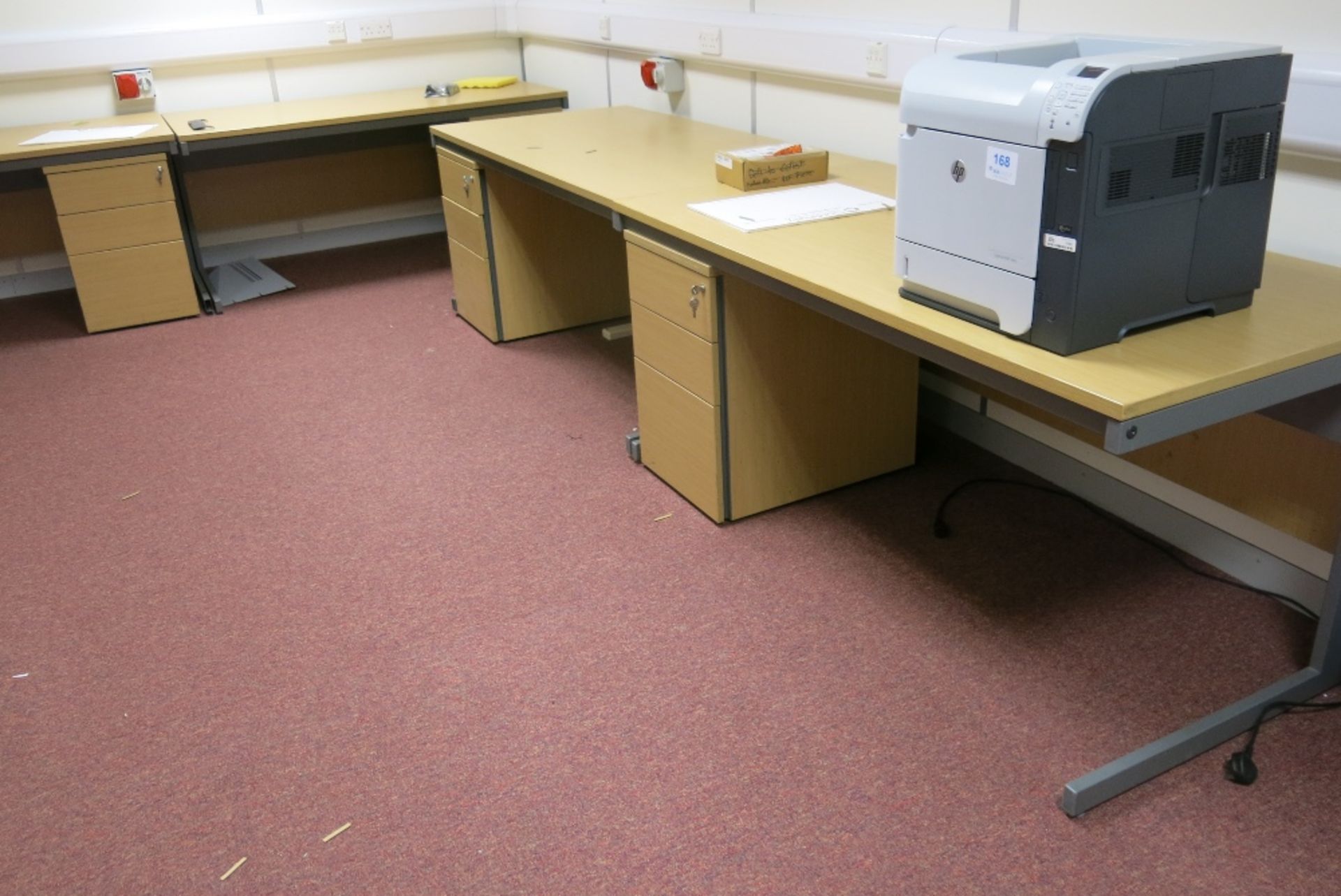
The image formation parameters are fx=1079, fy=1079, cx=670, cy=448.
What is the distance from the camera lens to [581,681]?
82.1 inches

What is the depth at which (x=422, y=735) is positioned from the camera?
6.45ft

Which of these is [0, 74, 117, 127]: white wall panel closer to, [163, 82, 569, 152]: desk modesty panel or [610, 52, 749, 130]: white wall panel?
[163, 82, 569, 152]: desk modesty panel

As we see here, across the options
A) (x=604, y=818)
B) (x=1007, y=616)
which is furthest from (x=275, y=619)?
(x=1007, y=616)

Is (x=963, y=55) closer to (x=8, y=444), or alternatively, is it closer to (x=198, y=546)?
(x=198, y=546)

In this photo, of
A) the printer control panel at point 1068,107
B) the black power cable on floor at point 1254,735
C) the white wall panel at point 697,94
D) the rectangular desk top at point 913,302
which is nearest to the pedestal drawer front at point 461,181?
the rectangular desk top at point 913,302

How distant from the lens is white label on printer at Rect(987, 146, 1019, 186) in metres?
1.53

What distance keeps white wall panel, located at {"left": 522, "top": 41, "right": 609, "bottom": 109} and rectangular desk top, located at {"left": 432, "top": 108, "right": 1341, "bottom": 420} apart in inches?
53.6

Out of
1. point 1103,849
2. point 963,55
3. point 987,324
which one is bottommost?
point 1103,849

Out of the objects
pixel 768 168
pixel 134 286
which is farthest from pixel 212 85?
pixel 768 168

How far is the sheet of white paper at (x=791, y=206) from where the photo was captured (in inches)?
92.8

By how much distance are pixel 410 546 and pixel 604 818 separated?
3.48 ft

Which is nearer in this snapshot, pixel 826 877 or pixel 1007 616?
pixel 826 877

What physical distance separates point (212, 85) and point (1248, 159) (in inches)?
173

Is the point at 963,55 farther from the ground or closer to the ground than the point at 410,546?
farther from the ground
